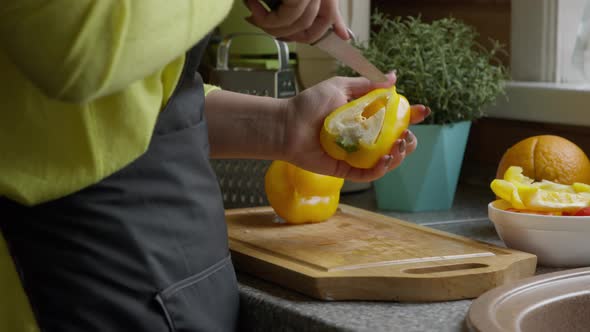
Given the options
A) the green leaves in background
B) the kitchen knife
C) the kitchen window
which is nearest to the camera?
the kitchen knife

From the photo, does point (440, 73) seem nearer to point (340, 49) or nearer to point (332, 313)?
point (340, 49)

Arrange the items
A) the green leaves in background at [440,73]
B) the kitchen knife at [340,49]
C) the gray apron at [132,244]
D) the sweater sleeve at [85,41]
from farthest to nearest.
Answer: the green leaves in background at [440,73]
the kitchen knife at [340,49]
the gray apron at [132,244]
the sweater sleeve at [85,41]

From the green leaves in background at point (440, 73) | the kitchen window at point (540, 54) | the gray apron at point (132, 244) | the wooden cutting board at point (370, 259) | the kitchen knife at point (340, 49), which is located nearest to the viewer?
the gray apron at point (132, 244)

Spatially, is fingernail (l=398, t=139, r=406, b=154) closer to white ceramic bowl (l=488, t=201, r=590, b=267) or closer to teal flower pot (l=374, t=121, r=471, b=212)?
white ceramic bowl (l=488, t=201, r=590, b=267)

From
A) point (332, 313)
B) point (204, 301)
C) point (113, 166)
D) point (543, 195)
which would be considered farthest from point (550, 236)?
point (113, 166)

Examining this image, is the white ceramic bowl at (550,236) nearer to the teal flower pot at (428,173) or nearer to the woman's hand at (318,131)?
the woman's hand at (318,131)

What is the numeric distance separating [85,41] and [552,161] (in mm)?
749

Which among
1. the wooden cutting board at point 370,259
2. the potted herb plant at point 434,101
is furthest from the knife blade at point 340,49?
the potted herb plant at point 434,101

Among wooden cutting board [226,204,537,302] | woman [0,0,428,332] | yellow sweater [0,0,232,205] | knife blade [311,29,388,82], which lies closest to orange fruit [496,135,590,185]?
wooden cutting board [226,204,537,302]

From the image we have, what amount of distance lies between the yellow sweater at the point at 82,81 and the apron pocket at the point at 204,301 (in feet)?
0.46

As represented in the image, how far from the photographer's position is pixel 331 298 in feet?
3.06

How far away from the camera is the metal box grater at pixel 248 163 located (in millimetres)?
1390

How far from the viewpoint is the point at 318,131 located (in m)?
1.08

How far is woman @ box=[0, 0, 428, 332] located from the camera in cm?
68
